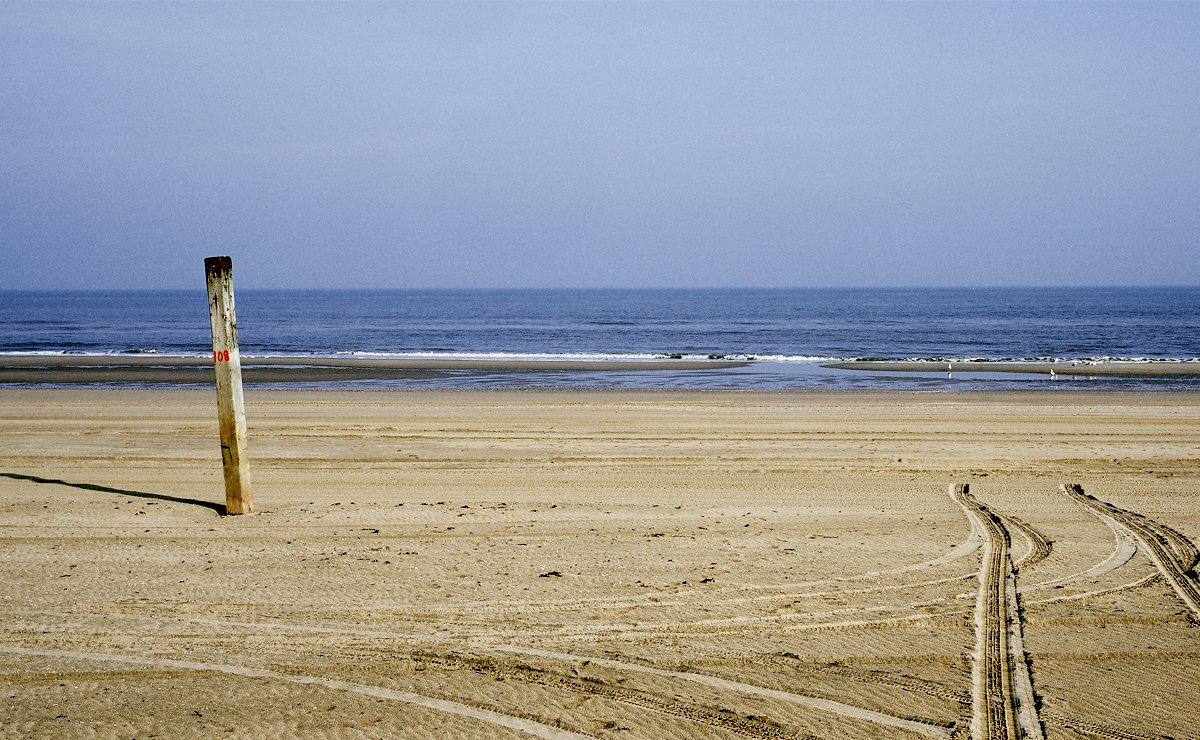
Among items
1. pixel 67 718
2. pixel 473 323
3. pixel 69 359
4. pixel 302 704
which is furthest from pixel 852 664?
pixel 473 323

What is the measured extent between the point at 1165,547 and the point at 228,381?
25.2 feet

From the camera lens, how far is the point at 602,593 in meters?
5.51

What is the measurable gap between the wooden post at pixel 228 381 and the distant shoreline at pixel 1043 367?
23.3 metres

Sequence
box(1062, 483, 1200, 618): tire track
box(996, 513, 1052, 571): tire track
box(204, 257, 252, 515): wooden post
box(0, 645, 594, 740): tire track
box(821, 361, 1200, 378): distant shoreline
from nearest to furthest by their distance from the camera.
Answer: box(0, 645, 594, 740): tire track < box(1062, 483, 1200, 618): tire track < box(996, 513, 1052, 571): tire track < box(204, 257, 252, 515): wooden post < box(821, 361, 1200, 378): distant shoreline

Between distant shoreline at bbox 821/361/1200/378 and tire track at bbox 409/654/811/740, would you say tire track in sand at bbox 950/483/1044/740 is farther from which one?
distant shoreline at bbox 821/361/1200/378

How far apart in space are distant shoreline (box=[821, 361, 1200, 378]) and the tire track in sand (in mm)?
22690

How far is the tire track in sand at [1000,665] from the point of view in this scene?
12.1 ft

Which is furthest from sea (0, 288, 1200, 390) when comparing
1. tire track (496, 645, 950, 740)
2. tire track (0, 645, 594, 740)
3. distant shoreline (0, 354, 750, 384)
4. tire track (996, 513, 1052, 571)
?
tire track (0, 645, 594, 740)

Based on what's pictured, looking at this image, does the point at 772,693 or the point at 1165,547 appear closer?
the point at 772,693

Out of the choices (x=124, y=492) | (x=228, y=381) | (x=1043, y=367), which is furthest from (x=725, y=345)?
(x=228, y=381)

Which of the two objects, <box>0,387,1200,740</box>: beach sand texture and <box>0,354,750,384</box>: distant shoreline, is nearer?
<box>0,387,1200,740</box>: beach sand texture

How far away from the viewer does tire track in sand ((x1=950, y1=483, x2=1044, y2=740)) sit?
3.69 metres

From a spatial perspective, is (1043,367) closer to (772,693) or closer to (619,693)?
(772,693)

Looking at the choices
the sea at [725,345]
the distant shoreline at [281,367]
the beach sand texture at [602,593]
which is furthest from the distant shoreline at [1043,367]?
the beach sand texture at [602,593]
